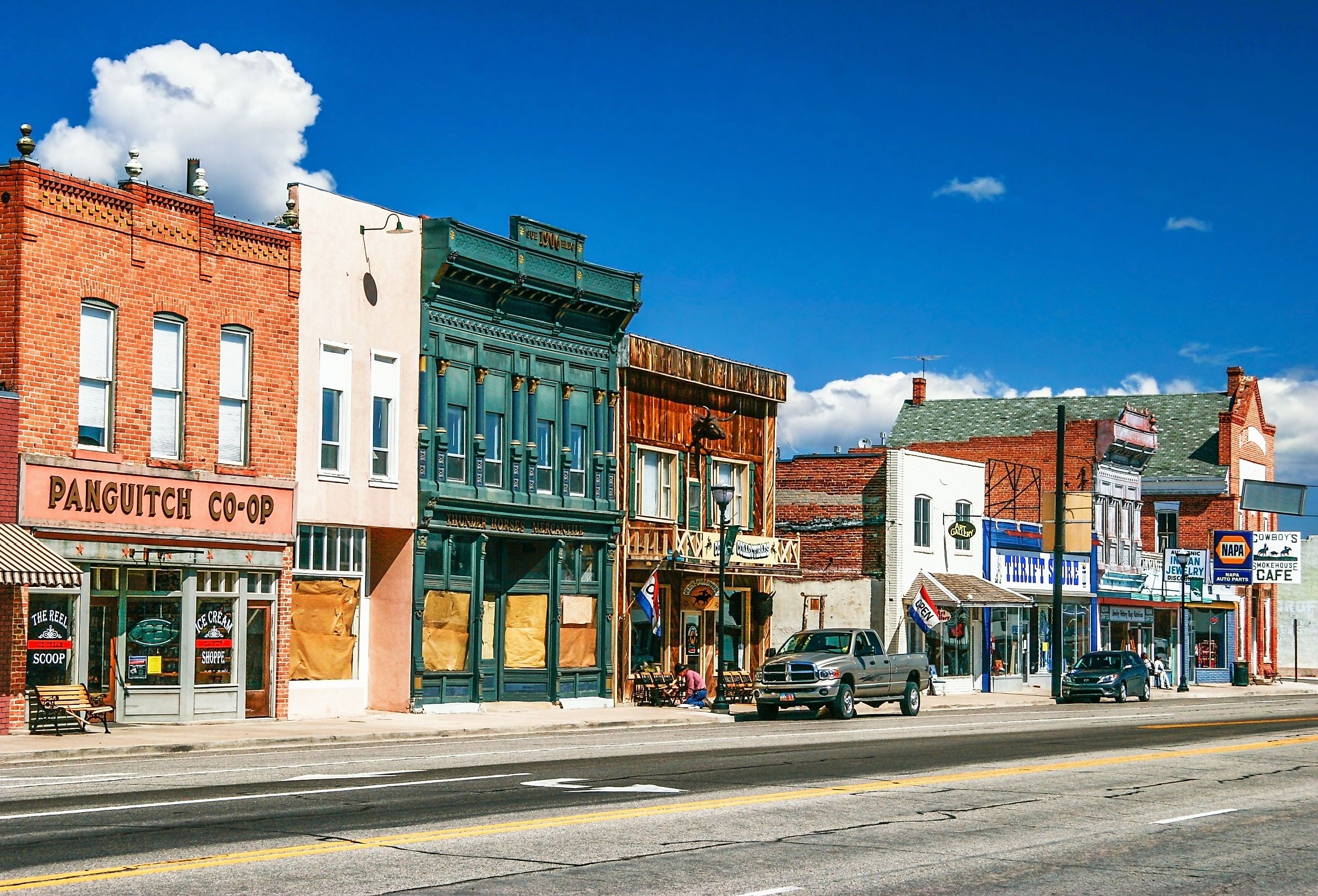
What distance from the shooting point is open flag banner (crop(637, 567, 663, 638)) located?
3850 centimetres

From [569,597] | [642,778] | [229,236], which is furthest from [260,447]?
[642,778]

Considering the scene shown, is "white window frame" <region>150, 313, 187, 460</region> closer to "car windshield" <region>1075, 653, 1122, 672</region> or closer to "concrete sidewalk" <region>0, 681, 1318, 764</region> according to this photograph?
"concrete sidewalk" <region>0, 681, 1318, 764</region>

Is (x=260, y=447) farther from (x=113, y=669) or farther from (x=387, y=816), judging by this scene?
(x=387, y=816)

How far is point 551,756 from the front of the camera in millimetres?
22562

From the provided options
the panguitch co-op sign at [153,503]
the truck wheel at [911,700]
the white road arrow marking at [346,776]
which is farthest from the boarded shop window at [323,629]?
the truck wheel at [911,700]

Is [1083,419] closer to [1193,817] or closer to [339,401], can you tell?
[339,401]

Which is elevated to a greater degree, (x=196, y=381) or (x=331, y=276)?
(x=331, y=276)

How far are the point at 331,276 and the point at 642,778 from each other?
Answer: 16020 millimetres

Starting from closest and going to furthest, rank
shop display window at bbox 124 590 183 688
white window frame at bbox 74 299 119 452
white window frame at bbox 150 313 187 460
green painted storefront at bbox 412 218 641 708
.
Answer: white window frame at bbox 74 299 119 452, shop display window at bbox 124 590 183 688, white window frame at bbox 150 313 187 460, green painted storefront at bbox 412 218 641 708

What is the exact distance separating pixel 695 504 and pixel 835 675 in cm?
798

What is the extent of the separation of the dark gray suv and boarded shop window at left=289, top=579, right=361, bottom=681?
24320 mm

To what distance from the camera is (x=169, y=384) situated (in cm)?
2866

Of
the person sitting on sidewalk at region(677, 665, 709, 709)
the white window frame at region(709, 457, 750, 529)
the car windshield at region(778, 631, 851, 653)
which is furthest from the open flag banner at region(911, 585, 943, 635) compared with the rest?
the car windshield at region(778, 631, 851, 653)

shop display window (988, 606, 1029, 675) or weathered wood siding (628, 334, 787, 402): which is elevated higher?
weathered wood siding (628, 334, 787, 402)
